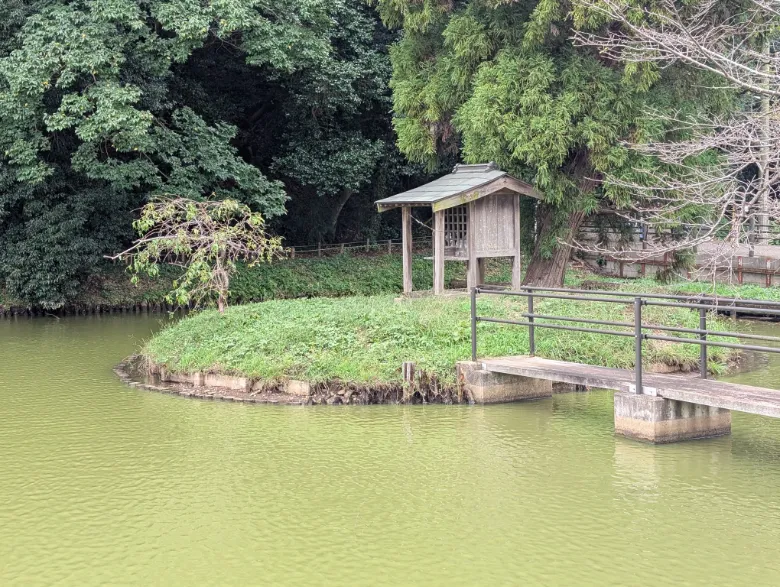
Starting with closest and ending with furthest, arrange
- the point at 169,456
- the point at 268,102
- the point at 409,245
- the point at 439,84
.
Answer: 1. the point at 169,456
2. the point at 409,245
3. the point at 439,84
4. the point at 268,102

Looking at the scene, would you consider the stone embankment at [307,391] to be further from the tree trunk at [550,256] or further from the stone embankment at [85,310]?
the stone embankment at [85,310]

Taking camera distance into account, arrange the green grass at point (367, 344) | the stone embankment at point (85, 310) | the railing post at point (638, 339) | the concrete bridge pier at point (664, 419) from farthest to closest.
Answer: the stone embankment at point (85, 310)
the green grass at point (367, 344)
the concrete bridge pier at point (664, 419)
the railing post at point (638, 339)

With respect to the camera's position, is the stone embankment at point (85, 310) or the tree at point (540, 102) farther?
the stone embankment at point (85, 310)

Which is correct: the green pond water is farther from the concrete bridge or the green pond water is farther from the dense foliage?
the dense foliage

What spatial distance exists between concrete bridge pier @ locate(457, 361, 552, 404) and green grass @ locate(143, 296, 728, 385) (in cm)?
23

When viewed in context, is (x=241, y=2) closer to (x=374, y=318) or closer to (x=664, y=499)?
(x=374, y=318)

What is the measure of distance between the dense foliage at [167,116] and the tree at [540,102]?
14.1 ft

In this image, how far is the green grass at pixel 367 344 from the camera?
12.4m

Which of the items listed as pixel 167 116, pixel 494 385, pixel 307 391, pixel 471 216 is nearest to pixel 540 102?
pixel 471 216

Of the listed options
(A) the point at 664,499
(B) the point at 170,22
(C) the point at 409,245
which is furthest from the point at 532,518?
(B) the point at 170,22

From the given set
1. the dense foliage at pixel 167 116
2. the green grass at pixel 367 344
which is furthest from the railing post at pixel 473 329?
the dense foliage at pixel 167 116

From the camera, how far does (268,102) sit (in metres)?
28.1

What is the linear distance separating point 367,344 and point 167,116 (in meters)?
13.7

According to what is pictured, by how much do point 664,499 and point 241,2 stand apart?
16.2m
